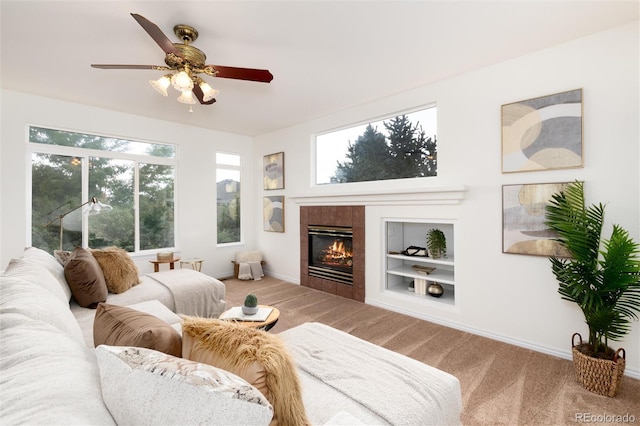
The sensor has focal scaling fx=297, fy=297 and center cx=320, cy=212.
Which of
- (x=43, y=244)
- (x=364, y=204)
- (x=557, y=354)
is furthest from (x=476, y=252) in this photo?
(x=43, y=244)

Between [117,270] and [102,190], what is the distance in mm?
2026

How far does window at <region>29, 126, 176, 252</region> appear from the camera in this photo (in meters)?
3.76

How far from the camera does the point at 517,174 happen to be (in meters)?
2.75

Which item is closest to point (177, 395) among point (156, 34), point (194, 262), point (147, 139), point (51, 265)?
point (156, 34)

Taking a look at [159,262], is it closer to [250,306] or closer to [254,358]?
[250,306]

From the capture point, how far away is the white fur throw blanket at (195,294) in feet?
9.50

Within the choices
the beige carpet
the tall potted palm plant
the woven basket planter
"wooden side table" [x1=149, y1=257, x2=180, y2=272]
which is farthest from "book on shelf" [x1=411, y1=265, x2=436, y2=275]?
"wooden side table" [x1=149, y1=257, x2=180, y2=272]

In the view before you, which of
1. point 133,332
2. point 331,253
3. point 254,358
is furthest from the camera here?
point 331,253

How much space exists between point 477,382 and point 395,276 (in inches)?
71.6

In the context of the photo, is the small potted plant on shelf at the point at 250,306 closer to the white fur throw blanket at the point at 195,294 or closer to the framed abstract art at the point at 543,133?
the white fur throw blanket at the point at 195,294

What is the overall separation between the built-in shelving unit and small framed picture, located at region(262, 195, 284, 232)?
6.93 ft

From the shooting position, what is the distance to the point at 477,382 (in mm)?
2170

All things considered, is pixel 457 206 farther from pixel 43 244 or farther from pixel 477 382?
pixel 43 244

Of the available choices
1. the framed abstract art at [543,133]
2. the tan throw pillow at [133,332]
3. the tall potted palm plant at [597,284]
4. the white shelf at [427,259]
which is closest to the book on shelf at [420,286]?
the white shelf at [427,259]
